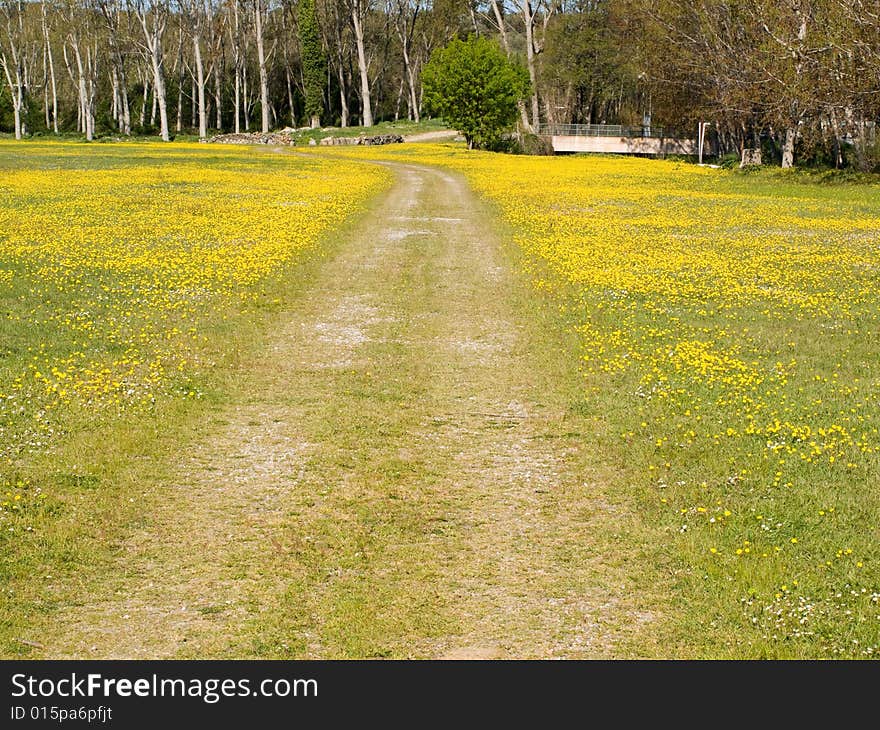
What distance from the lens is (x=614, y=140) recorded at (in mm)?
76000

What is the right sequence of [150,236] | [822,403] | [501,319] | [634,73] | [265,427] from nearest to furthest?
[265,427] < [822,403] < [501,319] < [150,236] < [634,73]

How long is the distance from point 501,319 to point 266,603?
9476 mm

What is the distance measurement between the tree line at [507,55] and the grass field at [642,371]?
1397 centimetres

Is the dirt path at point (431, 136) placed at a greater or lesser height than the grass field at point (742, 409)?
greater

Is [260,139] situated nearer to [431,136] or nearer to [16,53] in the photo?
[431,136]

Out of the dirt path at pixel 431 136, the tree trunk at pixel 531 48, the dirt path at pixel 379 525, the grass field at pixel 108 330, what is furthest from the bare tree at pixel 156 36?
the dirt path at pixel 379 525

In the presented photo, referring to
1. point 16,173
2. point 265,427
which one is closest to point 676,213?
point 265,427

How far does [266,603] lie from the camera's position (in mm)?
6570

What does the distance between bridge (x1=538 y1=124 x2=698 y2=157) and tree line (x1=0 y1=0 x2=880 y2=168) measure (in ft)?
8.01

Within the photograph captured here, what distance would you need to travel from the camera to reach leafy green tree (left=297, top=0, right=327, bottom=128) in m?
88.2

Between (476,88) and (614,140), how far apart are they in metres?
15.5

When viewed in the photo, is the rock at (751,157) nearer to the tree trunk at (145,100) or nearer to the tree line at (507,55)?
the tree line at (507,55)

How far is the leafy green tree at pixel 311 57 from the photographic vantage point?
88.2m

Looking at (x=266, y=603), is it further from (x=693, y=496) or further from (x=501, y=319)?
(x=501, y=319)
